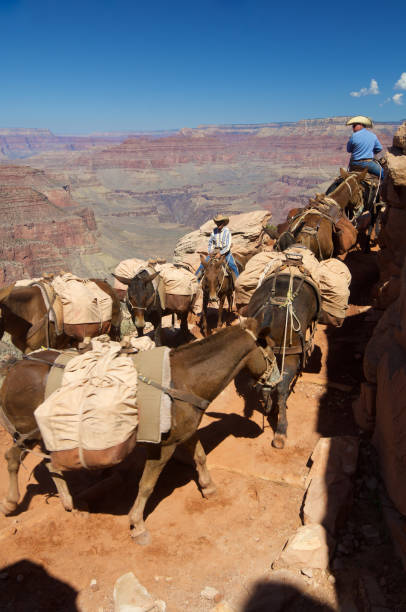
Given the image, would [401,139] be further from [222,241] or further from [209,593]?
[222,241]

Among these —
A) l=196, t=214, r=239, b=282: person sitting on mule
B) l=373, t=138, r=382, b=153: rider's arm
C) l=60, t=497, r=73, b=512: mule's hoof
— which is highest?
l=373, t=138, r=382, b=153: rider's arm

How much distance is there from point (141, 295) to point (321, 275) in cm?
408

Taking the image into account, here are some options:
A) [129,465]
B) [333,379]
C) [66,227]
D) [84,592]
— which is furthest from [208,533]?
[66,227]

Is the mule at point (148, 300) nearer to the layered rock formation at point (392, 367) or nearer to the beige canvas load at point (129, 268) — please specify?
the beige canvas load at point (129, 268)

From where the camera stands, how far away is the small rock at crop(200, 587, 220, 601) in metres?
3.91

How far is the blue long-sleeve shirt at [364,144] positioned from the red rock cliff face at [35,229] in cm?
8080

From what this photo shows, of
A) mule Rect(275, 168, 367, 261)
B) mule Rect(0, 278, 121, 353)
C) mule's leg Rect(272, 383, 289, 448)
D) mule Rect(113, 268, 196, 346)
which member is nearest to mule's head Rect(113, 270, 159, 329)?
mule Rect(113, 268, 196, 346)

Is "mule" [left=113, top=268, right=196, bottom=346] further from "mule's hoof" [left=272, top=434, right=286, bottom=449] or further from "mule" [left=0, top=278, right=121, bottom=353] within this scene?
"mule's hoof" [left=272, top=434, right=286, bottom=449]

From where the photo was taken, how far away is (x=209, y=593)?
394 cm

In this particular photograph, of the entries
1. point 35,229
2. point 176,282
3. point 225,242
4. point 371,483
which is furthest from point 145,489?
point 35,229

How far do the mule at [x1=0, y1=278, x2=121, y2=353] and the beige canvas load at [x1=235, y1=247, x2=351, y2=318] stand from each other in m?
3.27

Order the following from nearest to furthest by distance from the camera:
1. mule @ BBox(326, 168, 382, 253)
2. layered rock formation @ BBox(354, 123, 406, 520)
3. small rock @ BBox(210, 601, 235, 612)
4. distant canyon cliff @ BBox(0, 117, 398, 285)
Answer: small rock @ BBox(210, 601, 235, 612) → layered rock formation @ BBox(354, 123, 406, 520) → mule @ BBox(326, 168, 382, 253) → distant canyon cliff @ BBox(0, 117, 398, 285)

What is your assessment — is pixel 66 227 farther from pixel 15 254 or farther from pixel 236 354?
pixel 236 354

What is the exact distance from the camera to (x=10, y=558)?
453 centimetres
